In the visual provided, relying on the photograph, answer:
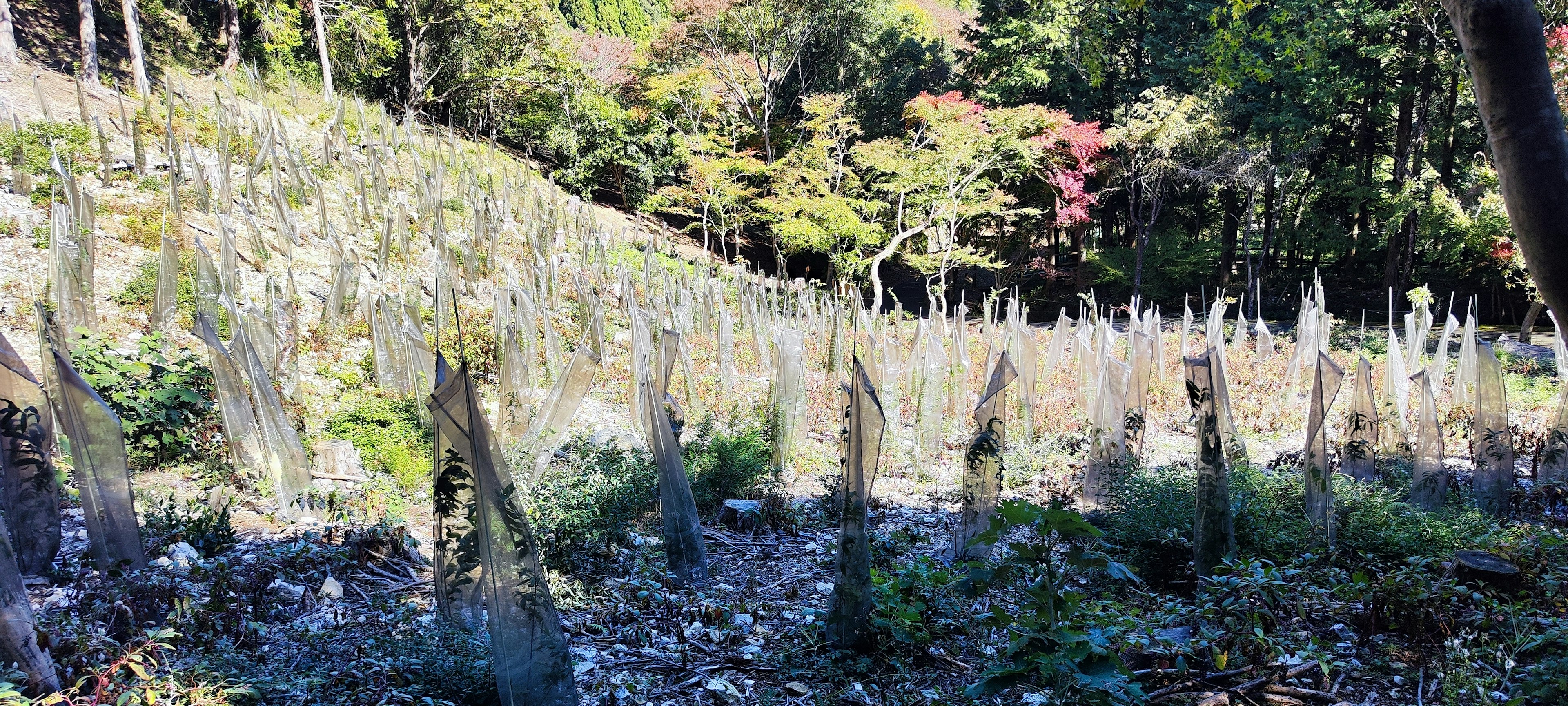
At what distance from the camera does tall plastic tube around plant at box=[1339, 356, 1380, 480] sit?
5.76 meters

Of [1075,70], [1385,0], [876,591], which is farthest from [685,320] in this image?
[1385,0]

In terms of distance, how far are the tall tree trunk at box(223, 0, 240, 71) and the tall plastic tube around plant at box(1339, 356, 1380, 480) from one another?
19.7m

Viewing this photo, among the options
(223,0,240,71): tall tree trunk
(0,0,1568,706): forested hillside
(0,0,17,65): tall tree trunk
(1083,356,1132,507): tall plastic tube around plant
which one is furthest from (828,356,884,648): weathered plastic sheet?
(223,0,240,71): tall tree trunk

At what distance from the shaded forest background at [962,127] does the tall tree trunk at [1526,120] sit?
42.3ft

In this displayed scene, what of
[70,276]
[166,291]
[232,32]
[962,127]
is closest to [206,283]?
[166,291]

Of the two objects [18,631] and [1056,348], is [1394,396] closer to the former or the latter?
[1056,348]

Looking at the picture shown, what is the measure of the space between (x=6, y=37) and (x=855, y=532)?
15115mm

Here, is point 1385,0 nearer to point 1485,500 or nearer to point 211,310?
point 1485,500

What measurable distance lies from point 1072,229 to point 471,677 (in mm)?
21630

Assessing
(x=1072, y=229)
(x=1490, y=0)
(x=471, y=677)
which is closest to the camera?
(x=1490, y=0)

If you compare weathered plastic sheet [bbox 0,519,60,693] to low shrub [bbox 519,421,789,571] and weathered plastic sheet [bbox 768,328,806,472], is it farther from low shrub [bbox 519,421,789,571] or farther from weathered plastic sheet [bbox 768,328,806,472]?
weathered plastic sheet [bbox 768,328,806,472]

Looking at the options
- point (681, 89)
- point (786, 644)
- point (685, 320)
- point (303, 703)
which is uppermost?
point (681, 89)

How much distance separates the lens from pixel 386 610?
3561mm

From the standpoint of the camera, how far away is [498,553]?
2781 millimetres
